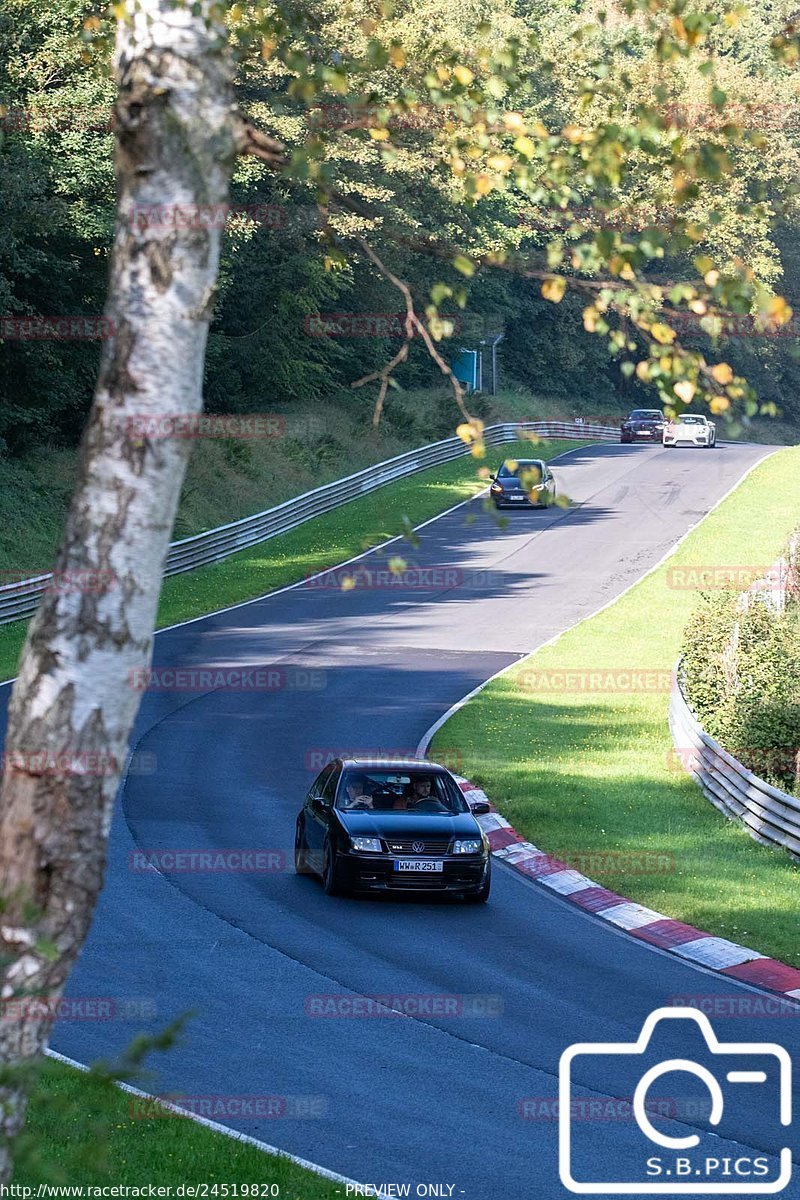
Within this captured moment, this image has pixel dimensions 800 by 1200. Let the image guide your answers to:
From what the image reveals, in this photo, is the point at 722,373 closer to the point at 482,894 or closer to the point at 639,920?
the point at 639,920

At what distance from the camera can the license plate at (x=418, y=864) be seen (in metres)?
16.8

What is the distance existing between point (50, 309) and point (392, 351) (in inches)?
1150

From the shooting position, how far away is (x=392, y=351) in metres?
71.5

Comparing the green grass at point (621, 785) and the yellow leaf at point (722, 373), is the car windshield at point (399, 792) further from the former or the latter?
the yellow leaf at point (722, 373)

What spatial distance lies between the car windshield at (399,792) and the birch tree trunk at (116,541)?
13.4m

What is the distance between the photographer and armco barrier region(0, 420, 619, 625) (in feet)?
119

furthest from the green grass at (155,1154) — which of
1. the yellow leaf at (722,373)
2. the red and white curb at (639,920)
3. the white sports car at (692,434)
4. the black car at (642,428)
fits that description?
the black car at (642,428)

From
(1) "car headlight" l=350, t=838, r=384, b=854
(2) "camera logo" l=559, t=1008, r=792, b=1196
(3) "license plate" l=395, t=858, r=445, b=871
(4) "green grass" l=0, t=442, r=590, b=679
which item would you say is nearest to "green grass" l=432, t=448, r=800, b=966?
(3) "license plate" l=395, t=858, r=445, b=871

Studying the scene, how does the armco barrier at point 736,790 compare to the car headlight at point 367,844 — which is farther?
the armco barrier at point 736,790

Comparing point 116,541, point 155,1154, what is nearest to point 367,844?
point 155,1154

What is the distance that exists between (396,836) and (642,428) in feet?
196

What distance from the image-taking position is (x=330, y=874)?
1708 cm

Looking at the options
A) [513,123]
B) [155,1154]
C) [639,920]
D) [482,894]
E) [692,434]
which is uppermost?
[513,123]

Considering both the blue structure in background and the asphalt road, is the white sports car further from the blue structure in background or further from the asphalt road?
the asphalt road
